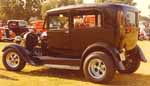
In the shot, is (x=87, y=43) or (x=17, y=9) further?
(x=17, y=9)

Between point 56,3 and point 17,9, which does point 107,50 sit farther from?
point 56,3

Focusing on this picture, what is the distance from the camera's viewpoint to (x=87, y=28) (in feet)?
34.7

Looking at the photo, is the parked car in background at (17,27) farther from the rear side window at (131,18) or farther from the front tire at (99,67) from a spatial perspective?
the front tire at (99,67)

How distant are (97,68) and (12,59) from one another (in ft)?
9.47

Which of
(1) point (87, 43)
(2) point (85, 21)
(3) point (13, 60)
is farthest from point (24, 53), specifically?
(2) point (85, 21)

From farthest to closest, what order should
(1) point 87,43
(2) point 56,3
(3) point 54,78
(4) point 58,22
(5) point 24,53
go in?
(2) point 56,3 → (5) point 24,53 → (4) point 58,22 → (3) point 54,78 → (1) point 87,43

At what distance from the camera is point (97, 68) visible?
33.5ft

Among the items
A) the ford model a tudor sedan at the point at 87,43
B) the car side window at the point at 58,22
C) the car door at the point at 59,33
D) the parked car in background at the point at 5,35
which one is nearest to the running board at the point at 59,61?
the ford model a tudor sedan at the point at 87,43

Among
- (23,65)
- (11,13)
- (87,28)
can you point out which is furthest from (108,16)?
(11,13)

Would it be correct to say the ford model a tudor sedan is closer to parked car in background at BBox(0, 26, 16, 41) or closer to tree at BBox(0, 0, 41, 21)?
parked car in background at BBox(0, 26, 16, 41)

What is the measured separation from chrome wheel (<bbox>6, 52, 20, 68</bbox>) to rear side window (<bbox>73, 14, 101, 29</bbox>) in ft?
6.89

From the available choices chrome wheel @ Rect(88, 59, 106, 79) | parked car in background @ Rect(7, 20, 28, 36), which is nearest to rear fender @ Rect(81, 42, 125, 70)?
chrome wheel @ Rect(88, 59, 106, 79)

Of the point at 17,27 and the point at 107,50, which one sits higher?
the point at 107,50

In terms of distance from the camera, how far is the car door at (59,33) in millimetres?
10992
